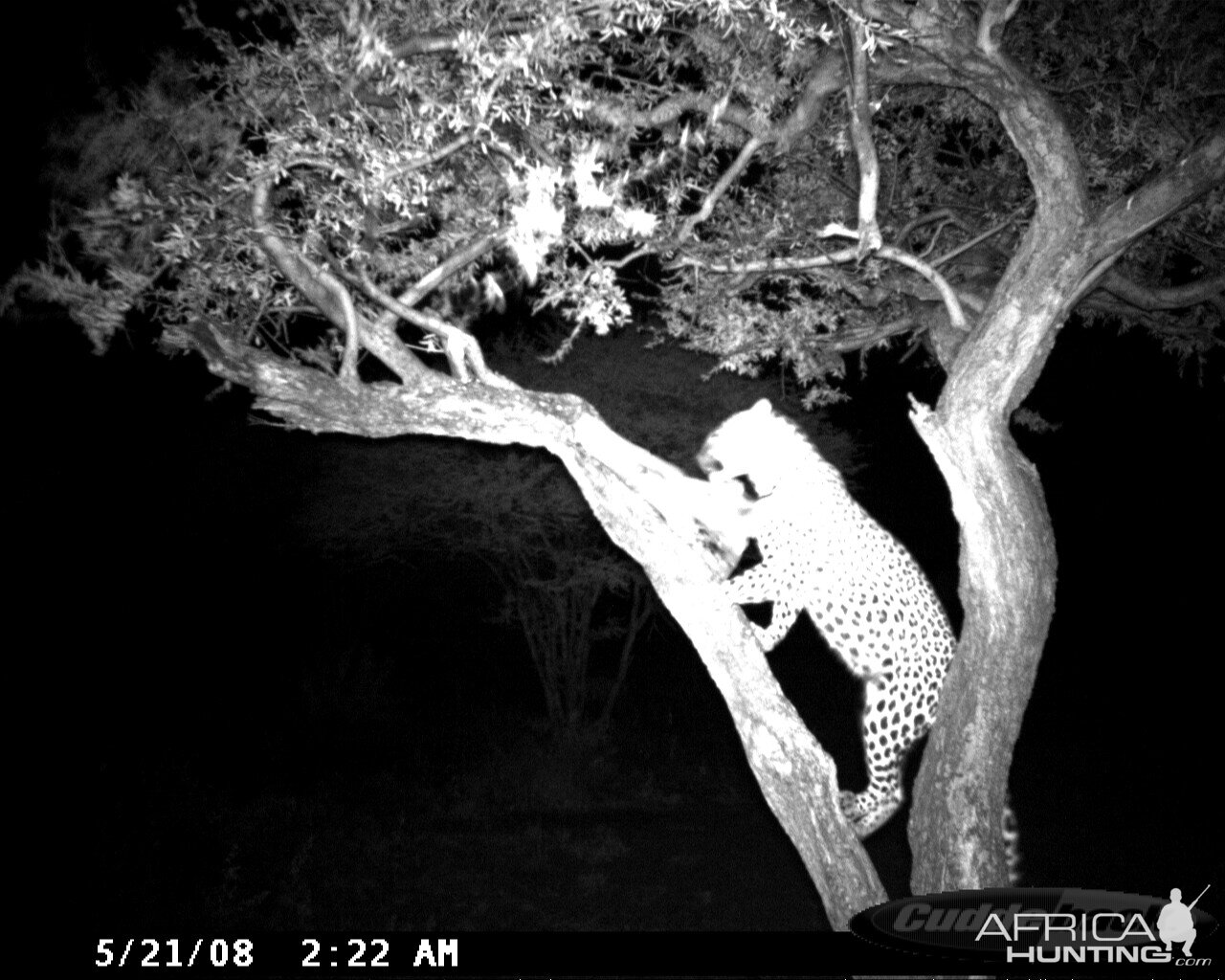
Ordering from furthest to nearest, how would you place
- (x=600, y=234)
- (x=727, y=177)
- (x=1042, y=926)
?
(x=600, y=234)
(x=727, y=177)
(x=1042, y=926)

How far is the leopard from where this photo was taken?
421 centimetres

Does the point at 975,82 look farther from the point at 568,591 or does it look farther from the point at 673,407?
the point at 568,591

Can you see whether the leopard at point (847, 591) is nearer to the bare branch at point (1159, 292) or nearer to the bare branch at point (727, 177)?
the bare branch at point (727, 177)

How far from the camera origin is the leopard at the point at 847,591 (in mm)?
4215

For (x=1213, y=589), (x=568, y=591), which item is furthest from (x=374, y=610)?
(x=1213, y=589)

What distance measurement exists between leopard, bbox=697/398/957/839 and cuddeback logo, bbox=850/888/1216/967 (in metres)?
0.43

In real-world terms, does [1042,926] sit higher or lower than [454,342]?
lower

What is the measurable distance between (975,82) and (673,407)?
654cm

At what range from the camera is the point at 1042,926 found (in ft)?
11.8

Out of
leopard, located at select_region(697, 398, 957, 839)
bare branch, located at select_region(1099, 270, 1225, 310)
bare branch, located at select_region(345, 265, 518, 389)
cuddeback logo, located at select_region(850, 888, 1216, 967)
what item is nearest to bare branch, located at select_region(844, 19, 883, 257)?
leopard, located at select_region(697, 398, 957, 839)

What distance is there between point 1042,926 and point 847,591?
1362 millimetres

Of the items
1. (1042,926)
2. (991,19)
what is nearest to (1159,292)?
(991,19)

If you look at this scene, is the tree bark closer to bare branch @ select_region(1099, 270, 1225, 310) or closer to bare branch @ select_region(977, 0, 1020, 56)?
bare branch @ select_region(977, 0, 1020, 56)

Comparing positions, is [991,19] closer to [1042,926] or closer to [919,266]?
[919,266]
